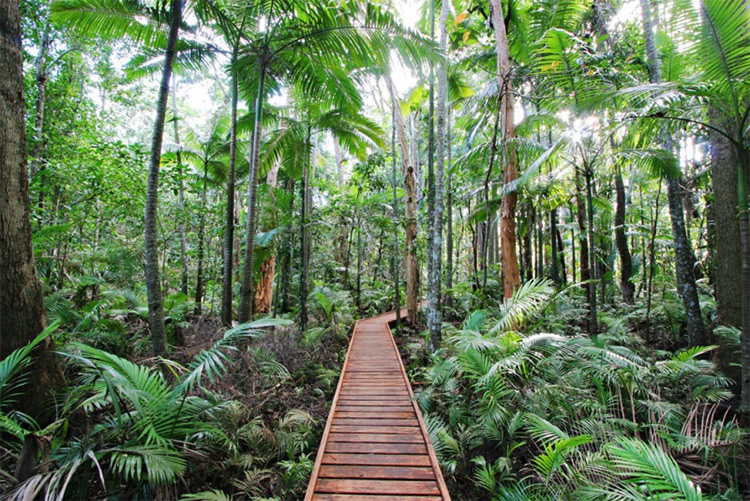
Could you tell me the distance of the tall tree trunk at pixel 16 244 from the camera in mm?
2791

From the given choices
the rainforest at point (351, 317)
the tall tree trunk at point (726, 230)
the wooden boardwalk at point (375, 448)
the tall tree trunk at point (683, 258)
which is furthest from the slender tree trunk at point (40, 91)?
the tall tree trunk at point (726, 230)

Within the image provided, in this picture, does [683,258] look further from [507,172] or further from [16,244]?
[16,244]

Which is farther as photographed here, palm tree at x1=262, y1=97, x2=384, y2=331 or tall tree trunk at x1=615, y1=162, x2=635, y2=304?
tall tree trunk at x1=615, y1=162, x2=635, y2=304

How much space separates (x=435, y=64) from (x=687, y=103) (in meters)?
3.73

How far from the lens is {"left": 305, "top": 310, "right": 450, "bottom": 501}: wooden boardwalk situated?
2.90 metres

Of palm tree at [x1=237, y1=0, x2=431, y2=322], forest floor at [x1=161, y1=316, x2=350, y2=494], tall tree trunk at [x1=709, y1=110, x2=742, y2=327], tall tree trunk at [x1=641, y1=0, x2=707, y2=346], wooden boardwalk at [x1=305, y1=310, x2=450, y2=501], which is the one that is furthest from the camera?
palm tree at [x1=237, y1=0, x2=431, y2=322]

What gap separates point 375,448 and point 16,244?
3.84m

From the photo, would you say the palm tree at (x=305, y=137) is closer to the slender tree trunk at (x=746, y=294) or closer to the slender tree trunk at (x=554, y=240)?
the slender tree trunk at (x=554, y=240)

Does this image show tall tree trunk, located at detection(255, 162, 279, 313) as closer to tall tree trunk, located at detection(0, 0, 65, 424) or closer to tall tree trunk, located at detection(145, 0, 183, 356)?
tall tree trunk, located at detection(145, 0, 183, 356)

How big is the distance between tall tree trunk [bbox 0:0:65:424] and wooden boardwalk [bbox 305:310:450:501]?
8.42 ft

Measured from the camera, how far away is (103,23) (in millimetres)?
5105

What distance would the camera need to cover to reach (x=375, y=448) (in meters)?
3.56

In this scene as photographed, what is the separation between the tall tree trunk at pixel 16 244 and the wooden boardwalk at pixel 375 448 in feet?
8.42

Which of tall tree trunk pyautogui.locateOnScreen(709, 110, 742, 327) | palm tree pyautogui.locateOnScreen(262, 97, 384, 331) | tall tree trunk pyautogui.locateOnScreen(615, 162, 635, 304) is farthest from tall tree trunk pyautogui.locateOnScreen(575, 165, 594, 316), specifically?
palm tree pyautogui.locateOnScreen(262, 97, 384, 331)
